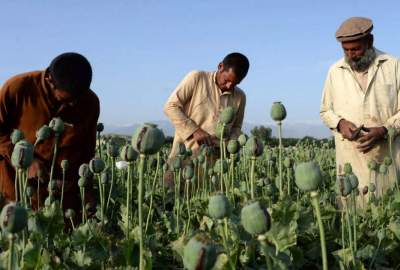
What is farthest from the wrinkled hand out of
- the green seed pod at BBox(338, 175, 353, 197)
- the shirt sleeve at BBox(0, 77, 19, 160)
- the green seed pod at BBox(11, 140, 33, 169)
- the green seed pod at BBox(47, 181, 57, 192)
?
the green seed pod at BBox(338, 175, 353, 197)

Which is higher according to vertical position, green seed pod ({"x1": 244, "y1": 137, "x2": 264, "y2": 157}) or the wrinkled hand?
green seed pod ({"x1": 244, "y1": 137, "x2": 264, "y2": 157})

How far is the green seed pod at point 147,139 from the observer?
159cm

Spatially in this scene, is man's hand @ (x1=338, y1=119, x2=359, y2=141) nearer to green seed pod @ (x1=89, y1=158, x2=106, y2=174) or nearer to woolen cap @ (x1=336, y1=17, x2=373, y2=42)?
woolen cap @ (x1=336, y1=17, x2=373, y2=42)

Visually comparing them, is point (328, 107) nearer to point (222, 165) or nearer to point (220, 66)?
point (220, 66)

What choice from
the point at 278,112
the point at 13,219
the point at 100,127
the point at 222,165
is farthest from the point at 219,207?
the point at 100,127

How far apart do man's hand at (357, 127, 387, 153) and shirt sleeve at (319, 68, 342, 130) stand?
317 mm

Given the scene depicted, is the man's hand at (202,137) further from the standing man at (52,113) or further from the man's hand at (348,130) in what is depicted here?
the man's hand at (348,130)

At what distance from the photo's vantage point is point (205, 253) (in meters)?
1.16

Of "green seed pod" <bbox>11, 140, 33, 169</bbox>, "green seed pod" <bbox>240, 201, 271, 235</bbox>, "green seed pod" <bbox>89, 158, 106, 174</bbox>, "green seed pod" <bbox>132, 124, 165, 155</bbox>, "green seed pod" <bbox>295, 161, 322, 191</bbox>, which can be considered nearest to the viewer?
"green seed pod" <bbox>240, 201, 271, 235</bbox>

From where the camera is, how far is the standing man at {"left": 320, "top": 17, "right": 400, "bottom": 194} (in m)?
4.04

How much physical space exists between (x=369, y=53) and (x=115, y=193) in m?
2.17

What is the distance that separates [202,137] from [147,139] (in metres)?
2.70

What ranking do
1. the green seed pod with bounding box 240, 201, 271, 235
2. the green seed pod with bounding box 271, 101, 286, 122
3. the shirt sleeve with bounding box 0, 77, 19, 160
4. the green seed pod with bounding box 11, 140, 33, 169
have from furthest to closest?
the shirt sleeve with bounding box 0, 77, 19, 160 < the green seed pod with bounding box 271, 101, 286, 122 < the green seed pod with bounding box 11, 140, 33, 169 < the green seed pod with bounding box 240, 201, 271, 235

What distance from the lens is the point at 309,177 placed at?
4.82ft
